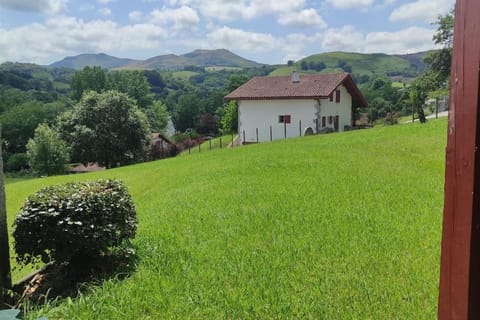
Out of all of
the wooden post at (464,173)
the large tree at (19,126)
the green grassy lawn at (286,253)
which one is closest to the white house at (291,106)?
the green grassy lawn at (286,253)

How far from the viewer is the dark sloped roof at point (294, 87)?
27.8 m

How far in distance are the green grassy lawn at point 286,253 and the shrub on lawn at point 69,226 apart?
46 centimetres

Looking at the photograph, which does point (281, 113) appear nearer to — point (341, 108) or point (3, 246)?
point (341, 108)

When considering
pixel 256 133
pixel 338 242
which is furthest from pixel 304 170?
pixel 256 133

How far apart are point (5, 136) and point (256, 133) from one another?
41.2 metres

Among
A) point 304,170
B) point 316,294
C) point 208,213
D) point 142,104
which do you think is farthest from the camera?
point 142,104

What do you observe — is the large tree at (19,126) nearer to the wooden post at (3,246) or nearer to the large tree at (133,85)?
the large tree at (133,85)

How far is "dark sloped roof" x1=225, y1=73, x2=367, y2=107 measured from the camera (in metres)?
27.8

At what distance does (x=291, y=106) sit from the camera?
28.3 metres

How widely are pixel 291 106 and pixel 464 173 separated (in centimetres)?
2767

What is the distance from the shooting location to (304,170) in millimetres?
9672

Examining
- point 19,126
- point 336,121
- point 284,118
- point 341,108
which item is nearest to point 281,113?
point 284,118

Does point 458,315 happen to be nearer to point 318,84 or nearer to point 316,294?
point 316,294

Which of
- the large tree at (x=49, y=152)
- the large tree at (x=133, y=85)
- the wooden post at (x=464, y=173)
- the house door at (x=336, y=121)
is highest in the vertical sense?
the large tree at (x=133, y=85)
